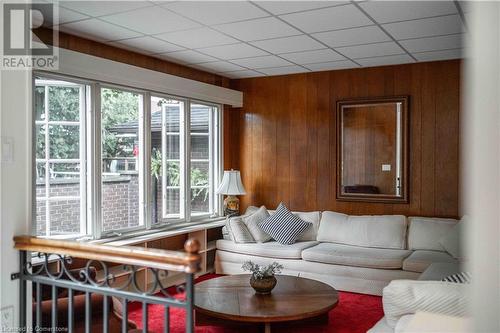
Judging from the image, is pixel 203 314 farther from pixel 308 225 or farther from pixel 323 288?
pixel 308 225

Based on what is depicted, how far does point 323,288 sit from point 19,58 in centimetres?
305

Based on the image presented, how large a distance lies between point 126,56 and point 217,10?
Answer: 1.72 meters

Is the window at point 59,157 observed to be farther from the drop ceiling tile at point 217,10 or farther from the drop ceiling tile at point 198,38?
the drop ceiling tile at point 217,10

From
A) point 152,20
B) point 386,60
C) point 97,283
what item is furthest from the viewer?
point 386,60

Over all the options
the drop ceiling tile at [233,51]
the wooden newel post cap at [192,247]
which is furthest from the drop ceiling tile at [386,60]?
the wooden newel post cap at [192,247]

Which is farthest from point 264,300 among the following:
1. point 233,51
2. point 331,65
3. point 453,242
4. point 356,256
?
point 331,65

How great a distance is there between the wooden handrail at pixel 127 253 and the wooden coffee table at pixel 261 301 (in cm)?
157

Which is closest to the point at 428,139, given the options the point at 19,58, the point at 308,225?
the point at 308,225

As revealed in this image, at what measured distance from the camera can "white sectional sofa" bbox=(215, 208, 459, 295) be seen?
16.0 ft

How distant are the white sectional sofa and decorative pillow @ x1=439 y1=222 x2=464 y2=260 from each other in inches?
2.1

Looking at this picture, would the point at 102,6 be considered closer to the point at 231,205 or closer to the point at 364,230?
the point at 231,205

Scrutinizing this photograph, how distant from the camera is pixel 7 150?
97.0 inches

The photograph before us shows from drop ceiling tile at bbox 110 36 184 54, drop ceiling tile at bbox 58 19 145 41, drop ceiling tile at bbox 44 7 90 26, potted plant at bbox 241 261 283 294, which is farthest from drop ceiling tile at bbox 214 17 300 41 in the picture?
potted plant at bbox 241 261 283 294

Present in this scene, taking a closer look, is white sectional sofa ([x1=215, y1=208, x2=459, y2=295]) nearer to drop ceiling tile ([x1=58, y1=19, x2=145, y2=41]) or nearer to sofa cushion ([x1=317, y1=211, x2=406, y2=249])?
sofa cushion ([x1=317, y1=211, x2=406, y2=249])
